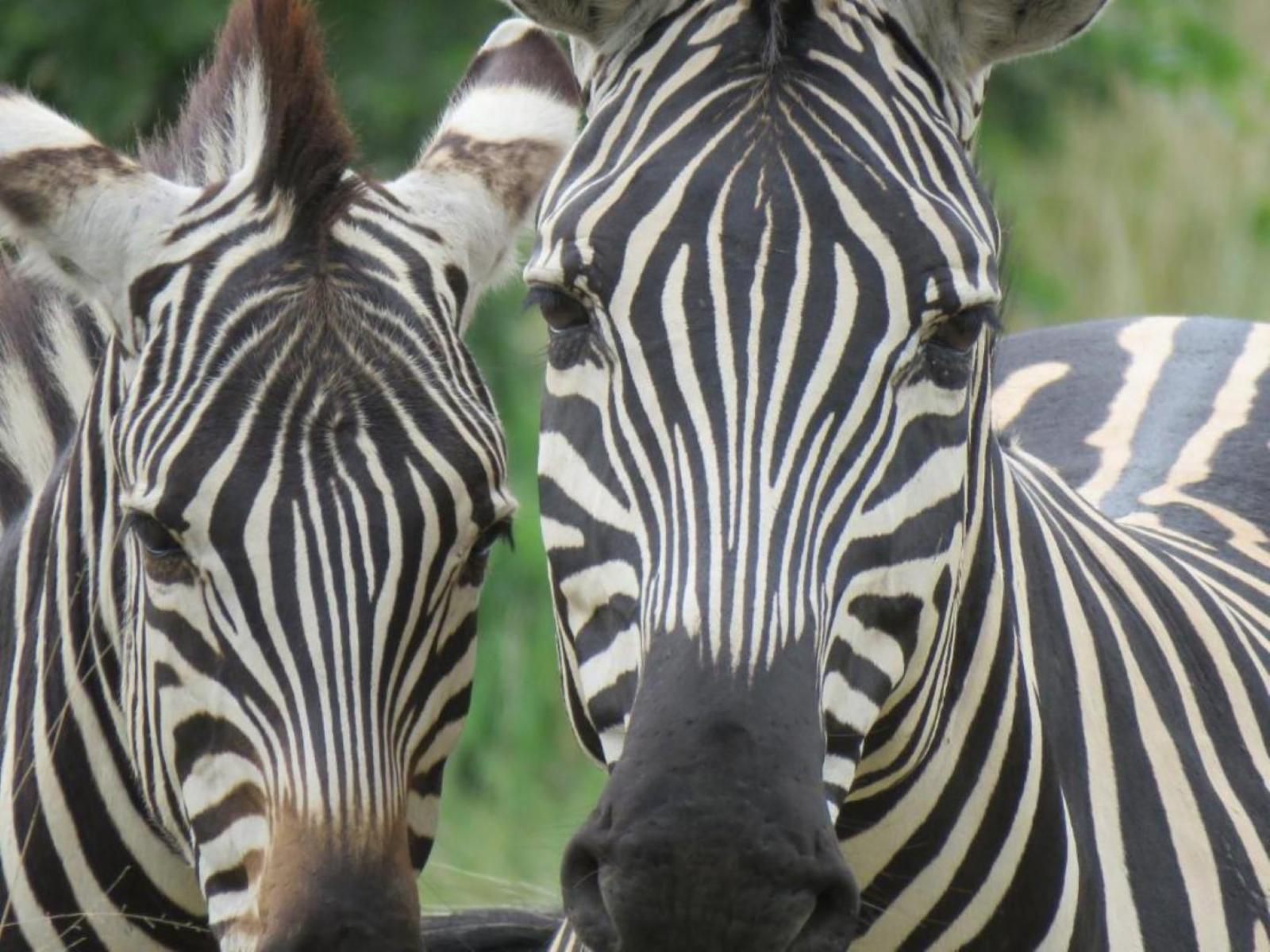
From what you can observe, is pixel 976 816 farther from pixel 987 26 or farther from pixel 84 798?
pixel 84 798

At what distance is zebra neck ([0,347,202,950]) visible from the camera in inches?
147

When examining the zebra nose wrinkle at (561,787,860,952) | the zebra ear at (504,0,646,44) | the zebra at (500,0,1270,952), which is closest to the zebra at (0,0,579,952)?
the zebra at (500,0,1270,952)

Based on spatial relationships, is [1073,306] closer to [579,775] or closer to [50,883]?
[579,775]

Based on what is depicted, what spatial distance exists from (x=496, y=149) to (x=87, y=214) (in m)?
0.94

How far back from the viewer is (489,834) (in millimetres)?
9727

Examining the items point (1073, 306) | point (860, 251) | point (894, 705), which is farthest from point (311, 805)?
point (1073, 306)

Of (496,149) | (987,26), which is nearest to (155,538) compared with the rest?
(496,149)

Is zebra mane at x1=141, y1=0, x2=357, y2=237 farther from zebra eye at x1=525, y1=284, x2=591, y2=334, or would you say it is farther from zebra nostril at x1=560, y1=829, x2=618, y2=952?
zebra nostril at x1=560, y1=829, x2=618, y2=952

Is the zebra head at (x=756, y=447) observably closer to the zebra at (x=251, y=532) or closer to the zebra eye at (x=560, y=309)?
the zebra eye at (x=560, y=309)

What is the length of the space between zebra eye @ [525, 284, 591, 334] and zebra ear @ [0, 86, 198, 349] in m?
0.94

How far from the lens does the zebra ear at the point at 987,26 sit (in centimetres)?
328

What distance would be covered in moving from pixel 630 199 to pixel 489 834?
7117mm

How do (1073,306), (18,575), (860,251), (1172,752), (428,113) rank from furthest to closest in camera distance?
(1073,306)
(428,113)
(18,575)
(1172,752)
(860,251)

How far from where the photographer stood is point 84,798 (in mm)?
3748
